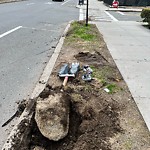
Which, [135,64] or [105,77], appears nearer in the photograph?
[105,77]

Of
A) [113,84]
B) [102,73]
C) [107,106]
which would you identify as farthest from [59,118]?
[102,73]

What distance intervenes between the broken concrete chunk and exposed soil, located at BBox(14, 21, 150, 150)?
3.6 inches

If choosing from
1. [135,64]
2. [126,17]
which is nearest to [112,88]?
[135,64]

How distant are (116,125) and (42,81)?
7.37 ft

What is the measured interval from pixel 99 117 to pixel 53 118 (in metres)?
0.78

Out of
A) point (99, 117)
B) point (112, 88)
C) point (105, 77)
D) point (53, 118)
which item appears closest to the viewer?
point (53, 118)

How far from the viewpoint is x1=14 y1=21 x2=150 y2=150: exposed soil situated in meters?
3.66

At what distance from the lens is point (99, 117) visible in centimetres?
428

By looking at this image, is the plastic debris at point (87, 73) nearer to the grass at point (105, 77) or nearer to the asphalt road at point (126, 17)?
the grass at point (105, 77)

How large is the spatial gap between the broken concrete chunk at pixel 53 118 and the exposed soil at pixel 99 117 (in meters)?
0.09

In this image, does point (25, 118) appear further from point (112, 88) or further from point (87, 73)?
point (87, 73)

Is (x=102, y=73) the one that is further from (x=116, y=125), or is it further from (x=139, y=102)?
(x=116, y=125)

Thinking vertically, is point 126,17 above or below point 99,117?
below

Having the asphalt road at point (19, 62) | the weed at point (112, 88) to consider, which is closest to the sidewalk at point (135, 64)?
the weed at point (112, 88)
